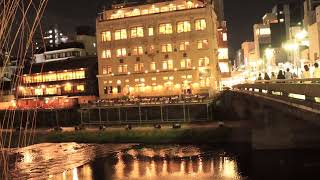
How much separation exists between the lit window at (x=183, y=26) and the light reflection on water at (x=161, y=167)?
134 feet

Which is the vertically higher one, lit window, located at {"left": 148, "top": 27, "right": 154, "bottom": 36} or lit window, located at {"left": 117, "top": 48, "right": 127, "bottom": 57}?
lit window, located at {"left": 148, "top": 27, "right": 154, "bottom": 36}

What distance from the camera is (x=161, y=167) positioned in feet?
112

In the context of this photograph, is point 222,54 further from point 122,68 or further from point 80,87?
point 80,87

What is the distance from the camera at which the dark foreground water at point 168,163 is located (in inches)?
1161

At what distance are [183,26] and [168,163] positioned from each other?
4719 centimetres

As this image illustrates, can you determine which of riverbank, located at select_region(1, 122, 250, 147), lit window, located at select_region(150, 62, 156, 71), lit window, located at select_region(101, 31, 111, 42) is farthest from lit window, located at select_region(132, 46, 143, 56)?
riverbank, located at select_region(1, 122, 250, 147)

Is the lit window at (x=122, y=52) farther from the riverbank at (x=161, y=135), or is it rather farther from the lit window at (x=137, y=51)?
the riverbank at (x=161, y=135)

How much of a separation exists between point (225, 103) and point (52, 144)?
24.8 meters

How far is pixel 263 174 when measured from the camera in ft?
94.1

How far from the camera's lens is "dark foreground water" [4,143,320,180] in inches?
1161

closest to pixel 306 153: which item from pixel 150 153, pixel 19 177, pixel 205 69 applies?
pixel 150 153

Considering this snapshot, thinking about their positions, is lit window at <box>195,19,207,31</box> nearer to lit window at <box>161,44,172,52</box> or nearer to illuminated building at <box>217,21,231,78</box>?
lit window at <box>161,44,172,52</box>

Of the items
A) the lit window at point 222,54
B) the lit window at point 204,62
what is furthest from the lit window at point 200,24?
the lit window at point 222,54

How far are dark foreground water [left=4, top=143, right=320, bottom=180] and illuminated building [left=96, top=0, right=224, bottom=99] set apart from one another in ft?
110
